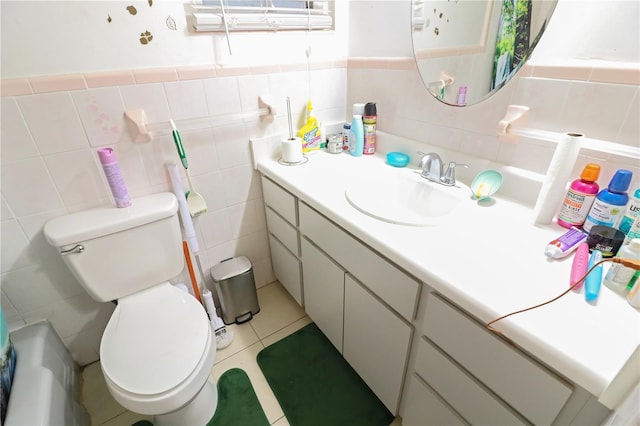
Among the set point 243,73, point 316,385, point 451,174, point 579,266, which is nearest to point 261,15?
point 243,73

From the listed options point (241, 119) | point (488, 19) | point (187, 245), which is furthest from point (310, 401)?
point (488, 19)

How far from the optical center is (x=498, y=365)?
0.66 meters

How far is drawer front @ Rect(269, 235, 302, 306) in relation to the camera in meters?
1.48

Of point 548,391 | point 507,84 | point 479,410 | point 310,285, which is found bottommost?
point 310,285

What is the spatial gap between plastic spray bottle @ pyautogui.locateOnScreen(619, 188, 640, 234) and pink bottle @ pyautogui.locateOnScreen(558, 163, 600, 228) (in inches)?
3.1

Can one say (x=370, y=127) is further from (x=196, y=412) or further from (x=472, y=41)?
(x=196, y=412)

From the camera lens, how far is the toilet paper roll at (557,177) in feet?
2.58

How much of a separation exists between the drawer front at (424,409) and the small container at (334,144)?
101 centimetres

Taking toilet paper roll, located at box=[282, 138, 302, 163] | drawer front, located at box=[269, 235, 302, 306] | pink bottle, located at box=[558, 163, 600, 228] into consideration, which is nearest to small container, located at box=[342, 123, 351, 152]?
toilet paper roll, located at box=[282, 138, 302, 163]

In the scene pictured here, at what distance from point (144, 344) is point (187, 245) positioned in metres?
0.48

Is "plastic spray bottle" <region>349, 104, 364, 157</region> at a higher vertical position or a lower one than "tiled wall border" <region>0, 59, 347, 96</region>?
lower

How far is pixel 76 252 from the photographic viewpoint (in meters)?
1.06

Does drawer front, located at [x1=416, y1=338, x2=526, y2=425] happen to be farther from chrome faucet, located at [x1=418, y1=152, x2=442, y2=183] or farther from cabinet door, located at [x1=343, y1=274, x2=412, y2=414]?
chrome faucet, located at [x1=418, y1=152, x2=442, y2=183]

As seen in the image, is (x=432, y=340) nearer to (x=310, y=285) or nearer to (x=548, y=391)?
(x=548, y=391)
